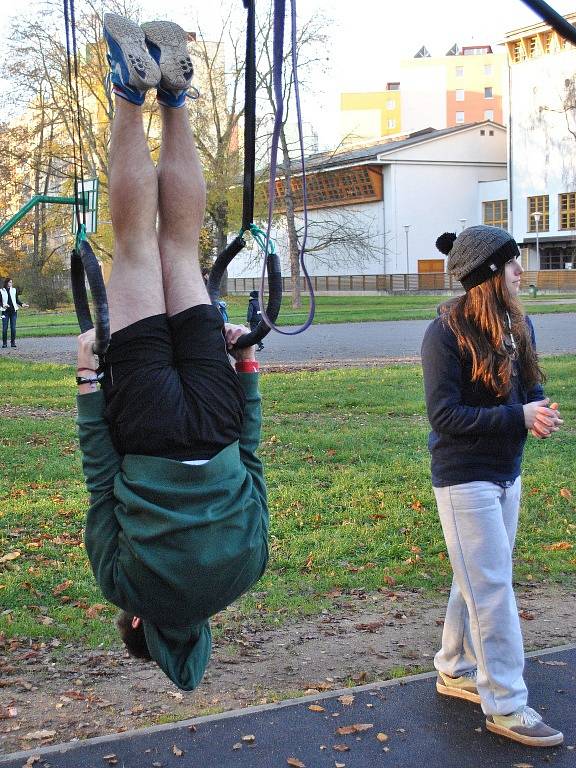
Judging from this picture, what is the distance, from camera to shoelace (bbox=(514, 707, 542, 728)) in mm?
4613

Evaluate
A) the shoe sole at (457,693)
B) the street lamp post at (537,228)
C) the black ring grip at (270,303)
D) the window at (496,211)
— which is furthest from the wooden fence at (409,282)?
the black ring grip at (270,303)

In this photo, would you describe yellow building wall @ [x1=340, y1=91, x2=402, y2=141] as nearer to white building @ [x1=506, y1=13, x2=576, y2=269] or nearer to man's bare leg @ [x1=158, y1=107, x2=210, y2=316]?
white building @ [x1=506, y1=13, x2=576, y2=269]

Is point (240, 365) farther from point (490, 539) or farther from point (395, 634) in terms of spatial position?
point (395, 634)

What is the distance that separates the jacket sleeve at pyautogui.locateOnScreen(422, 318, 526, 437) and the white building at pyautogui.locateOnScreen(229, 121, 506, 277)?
66.6m

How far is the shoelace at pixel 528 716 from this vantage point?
4.61m

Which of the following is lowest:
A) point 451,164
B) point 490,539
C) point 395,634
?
point 395,634

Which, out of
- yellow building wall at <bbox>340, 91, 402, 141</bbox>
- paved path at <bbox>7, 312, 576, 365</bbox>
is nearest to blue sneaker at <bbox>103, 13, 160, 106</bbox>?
paved path at <bbox>7, 312, 576, 365</bbox>

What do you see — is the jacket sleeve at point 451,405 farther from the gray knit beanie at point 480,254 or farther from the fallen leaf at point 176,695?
the fallen leaf at point 176,695

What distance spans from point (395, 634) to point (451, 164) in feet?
237

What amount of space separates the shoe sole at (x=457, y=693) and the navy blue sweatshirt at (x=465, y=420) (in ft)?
4.10

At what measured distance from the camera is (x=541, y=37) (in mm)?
68625

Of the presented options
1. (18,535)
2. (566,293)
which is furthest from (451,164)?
(18,535)

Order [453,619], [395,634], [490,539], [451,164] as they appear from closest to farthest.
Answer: [490,539] → [453,619] → [395,634] → [451,164]

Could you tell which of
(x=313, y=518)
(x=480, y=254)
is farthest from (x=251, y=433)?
(x=313, y=518)
